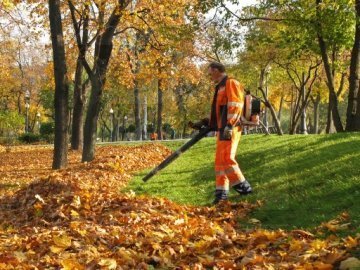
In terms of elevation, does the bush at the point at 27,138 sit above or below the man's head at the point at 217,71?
below

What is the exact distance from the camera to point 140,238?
18.6 ft

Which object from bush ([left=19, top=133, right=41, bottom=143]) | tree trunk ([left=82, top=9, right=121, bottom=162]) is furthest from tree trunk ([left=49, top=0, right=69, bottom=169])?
bush ([left=19, top=133, right=41, bottom=143])

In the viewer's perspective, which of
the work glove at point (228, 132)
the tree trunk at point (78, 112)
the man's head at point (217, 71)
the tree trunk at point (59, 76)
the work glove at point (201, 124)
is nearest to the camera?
the work glove at point (228, 132)

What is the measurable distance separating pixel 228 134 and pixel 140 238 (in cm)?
314

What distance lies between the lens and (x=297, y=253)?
452 cm

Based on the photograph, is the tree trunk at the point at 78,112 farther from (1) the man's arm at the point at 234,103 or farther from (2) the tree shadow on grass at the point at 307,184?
(1) the man's arm at the point at 234,103

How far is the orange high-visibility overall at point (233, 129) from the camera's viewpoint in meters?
8.27

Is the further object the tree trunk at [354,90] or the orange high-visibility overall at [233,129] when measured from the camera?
the tree trunk at [354,90]

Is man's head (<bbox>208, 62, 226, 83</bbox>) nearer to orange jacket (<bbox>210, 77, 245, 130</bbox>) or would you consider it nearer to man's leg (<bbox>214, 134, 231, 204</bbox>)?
orange jacket (<bbox>210, 77, 245, 130</bbox>)

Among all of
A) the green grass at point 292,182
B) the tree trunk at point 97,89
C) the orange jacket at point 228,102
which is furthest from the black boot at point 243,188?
the tree trunk at point 97,89

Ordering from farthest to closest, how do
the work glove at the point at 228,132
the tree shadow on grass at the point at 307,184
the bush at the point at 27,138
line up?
the bush at the point at 27,138
the work glove at the point at 228,132
the tree shadow on grass at the point at 307,184

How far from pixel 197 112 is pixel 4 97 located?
2986 cm

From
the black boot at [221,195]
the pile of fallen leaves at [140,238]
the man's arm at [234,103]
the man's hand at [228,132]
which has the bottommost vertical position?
the pile of fallen leaves at [140,238]

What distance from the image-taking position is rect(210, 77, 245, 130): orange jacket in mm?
8258
